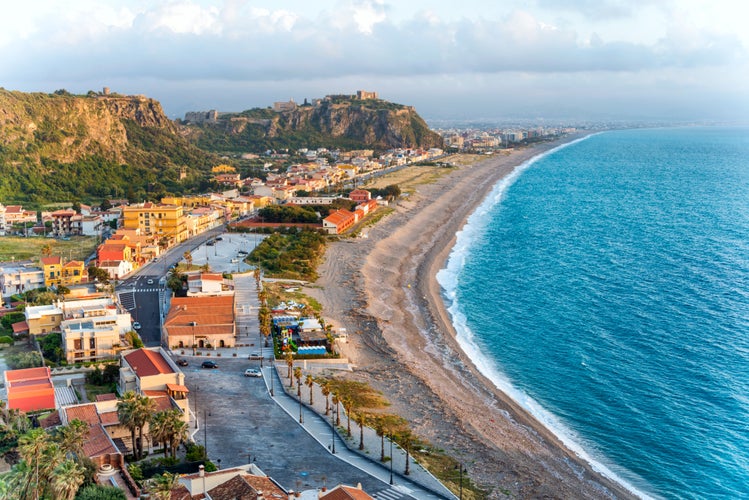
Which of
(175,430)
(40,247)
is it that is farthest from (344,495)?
(40,247)

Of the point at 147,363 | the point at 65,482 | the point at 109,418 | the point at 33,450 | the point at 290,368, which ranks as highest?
the point at 33,450

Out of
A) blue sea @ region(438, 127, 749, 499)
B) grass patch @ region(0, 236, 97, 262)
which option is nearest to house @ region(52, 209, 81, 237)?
grass patch @ region(0, 236, 97, 262)

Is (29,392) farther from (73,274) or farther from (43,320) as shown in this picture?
(73,274)

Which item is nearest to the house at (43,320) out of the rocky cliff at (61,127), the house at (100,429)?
the house at (100,429)

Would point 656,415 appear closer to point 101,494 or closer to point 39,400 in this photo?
point 101,494

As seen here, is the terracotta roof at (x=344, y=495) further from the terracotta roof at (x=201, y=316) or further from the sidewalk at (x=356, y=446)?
the terracotta roof at (x=201, y=316)
